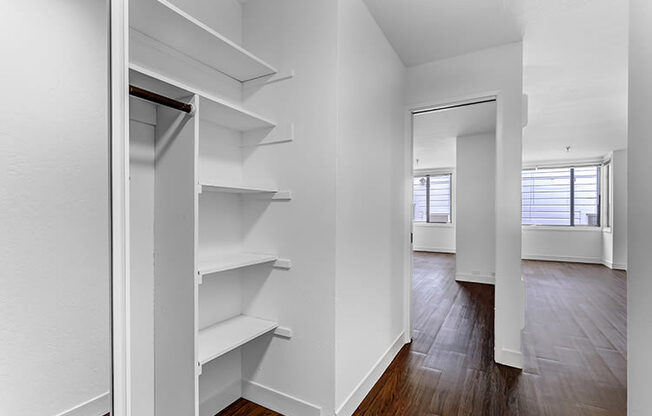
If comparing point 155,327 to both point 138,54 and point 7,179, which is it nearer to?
point 7,179

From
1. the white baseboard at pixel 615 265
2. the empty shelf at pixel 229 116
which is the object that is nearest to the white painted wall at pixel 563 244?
the white baseboard at pixel 615 265

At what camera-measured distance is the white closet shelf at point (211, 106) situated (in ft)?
4.01

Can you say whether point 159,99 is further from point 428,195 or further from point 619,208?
point 428,195

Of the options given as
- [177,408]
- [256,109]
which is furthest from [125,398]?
[256,109]

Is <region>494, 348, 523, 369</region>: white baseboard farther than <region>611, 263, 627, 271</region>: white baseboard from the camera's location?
No

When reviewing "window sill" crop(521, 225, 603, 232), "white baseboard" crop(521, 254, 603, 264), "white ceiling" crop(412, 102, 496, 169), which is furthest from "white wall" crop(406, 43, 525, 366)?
"window sill" crop(521, 225, 603, 232)

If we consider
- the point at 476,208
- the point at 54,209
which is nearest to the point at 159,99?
the point at 54,209

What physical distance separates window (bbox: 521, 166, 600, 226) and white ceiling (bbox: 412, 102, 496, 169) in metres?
2.74

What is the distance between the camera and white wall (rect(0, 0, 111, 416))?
72 cm

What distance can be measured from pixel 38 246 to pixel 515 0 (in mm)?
2714

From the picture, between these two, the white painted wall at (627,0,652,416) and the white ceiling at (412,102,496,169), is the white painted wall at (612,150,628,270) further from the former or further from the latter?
the white painted wall at (627,0,652,416)

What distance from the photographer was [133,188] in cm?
143

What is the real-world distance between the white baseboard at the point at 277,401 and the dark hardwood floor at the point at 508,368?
0.18 meters

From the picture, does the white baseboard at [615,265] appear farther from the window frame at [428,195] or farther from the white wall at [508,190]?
the white wall at [508,190]
